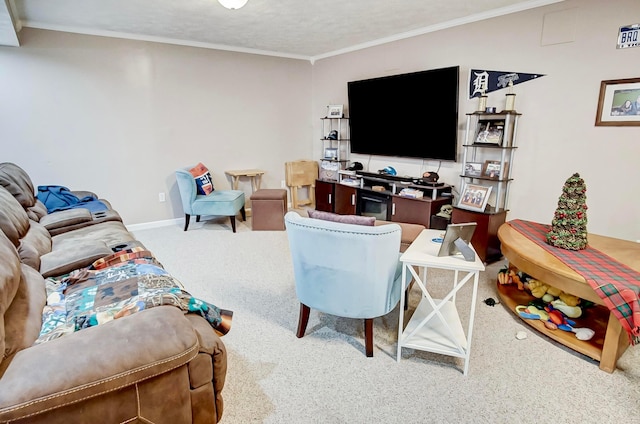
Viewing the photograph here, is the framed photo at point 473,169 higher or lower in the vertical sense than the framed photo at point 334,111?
lower

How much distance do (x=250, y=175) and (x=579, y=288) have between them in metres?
4.21

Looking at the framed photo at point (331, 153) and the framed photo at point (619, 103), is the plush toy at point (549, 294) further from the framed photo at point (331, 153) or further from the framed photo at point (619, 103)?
the framed photo at point (331, 153)

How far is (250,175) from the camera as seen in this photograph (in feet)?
17.2

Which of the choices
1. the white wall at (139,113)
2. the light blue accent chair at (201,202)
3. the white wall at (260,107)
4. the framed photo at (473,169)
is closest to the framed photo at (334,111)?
the white wall at (260,107)

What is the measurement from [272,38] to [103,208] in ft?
9.22

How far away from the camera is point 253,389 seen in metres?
1.83

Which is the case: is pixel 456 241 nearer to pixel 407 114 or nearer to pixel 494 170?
pixel 494 170

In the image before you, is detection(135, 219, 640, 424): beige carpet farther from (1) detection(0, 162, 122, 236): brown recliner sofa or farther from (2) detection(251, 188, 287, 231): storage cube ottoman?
(2) detection(251, 188, 287, 231): storage cube ottoman

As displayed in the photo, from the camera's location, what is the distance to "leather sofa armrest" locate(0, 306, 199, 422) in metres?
1.01

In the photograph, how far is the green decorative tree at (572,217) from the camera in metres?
2.29

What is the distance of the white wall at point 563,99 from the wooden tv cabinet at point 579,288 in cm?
60


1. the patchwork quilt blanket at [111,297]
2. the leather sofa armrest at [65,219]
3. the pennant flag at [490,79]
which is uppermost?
the pennant flag at [490,79]

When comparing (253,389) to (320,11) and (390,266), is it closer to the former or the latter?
(390,266)

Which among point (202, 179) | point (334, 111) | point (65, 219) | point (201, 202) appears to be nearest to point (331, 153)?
point (334, 111)
